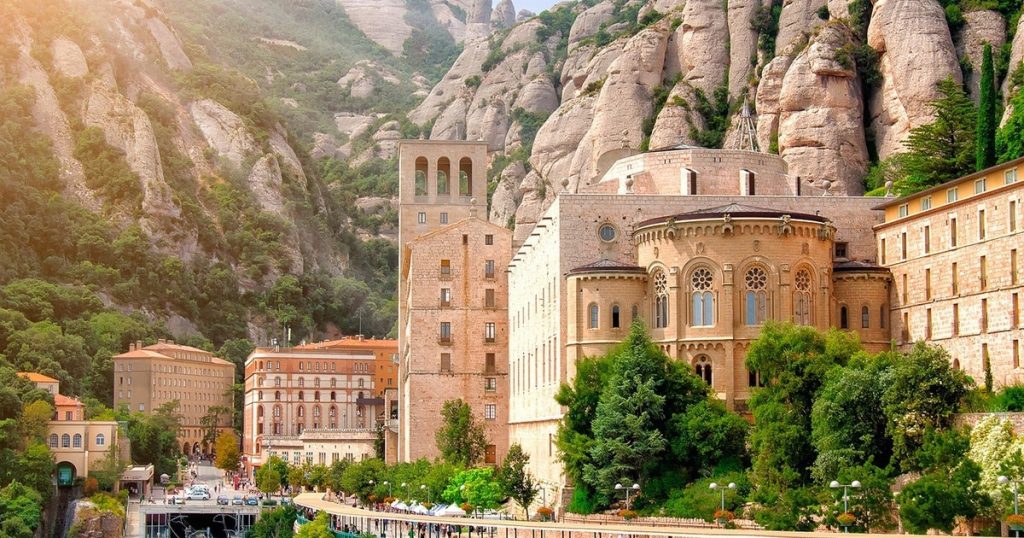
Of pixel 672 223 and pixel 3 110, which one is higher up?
pixel 3 110

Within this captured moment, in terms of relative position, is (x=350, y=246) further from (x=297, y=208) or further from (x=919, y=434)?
(x=919, y=434)

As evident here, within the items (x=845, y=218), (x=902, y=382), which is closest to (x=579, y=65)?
(x=845, y=218)

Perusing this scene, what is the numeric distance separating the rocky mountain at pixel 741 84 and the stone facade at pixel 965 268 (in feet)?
108

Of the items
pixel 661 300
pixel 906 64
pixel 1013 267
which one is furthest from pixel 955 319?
pixel 906 64

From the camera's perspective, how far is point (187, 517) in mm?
105250

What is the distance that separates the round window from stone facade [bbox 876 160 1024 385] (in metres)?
11.1

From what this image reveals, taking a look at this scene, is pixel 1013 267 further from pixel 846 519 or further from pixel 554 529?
pixel 554 529

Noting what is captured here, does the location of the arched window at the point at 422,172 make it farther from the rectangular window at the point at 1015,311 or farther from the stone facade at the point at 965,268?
the rectangular window at the point at 1015,311

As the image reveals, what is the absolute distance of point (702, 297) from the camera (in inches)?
2318

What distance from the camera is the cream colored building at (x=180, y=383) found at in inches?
5699

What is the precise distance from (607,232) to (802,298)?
885 cm

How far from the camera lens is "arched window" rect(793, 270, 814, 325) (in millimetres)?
58562

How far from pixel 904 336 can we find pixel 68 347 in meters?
84.0

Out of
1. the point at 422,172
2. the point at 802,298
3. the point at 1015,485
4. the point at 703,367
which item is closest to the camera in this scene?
the point at 1015,485
